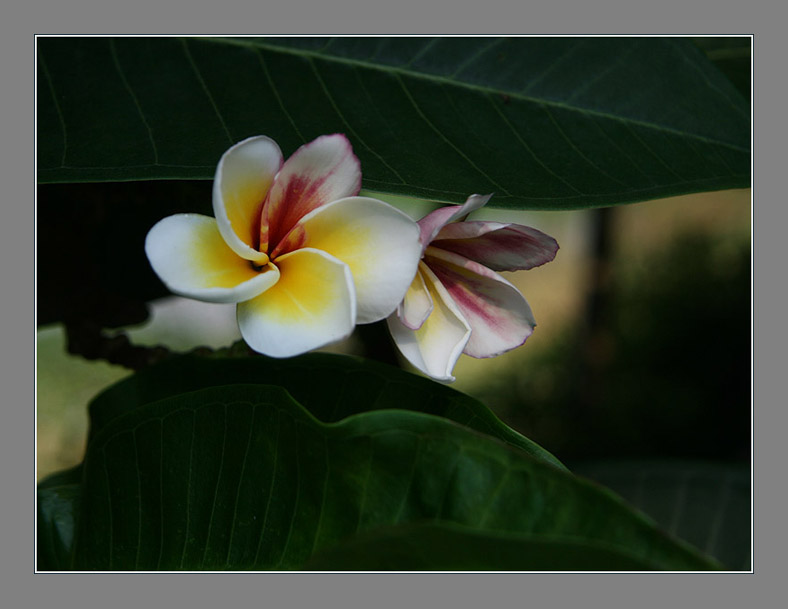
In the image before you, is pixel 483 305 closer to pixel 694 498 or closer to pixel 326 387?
pixel 326 387

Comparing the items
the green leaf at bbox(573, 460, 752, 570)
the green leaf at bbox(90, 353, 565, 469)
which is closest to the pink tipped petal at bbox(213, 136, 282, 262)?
the green leaf at bbox(90, 353, 565, 469)

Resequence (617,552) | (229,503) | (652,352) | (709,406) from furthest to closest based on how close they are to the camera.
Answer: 1. (652,352)
2. (709,406)
3. (229,503)
4. (617,552)

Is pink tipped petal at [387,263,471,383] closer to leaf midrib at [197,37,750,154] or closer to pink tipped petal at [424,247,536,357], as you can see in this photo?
pink tipped petal at [424,247,536,357]

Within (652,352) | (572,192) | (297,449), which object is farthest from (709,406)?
(297,449)

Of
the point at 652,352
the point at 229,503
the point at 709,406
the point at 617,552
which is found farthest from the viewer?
the point at 652,352

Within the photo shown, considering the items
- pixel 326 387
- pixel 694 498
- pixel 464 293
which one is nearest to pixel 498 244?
pixel 464 293

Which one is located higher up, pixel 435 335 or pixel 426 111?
pixel 426 111

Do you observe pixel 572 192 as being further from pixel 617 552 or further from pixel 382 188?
pixel 617 552
